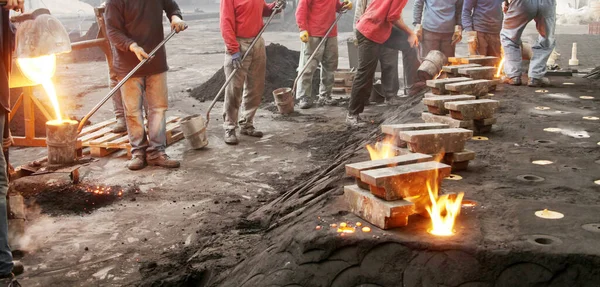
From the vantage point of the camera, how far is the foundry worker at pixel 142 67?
21.6ft

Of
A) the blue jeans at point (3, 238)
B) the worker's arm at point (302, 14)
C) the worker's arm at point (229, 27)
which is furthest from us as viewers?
the worker's arm at point (302, 14)

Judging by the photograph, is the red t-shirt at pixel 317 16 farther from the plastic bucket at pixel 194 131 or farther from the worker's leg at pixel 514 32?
the plastic bucket at pixel 194 131

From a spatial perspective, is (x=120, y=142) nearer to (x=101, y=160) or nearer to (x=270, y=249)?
(x=101, y=160)

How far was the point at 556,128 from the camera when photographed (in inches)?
230

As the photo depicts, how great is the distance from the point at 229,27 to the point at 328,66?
3.01 m

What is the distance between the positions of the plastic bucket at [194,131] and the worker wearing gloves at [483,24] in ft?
13.5

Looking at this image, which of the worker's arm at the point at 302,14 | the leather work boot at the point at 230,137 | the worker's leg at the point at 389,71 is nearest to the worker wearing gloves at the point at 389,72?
the worker's leg at the point at 389,71

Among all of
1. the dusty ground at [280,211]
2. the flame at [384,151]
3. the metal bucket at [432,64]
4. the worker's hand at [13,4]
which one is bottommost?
the dusty ground at [280,211]

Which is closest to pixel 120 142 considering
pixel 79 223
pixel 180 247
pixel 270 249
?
pixel 79 223

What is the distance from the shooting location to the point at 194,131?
7.46m

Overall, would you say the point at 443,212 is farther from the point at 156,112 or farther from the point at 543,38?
the point at 543,38

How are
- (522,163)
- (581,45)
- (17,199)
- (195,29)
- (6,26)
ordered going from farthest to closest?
(195,29) → (581,45) → (17,199) → (522,163) → (6,26)

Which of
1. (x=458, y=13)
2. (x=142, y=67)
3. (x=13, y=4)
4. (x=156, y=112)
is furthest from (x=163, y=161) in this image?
(x=458, y=13)

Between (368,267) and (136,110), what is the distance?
435 cm
